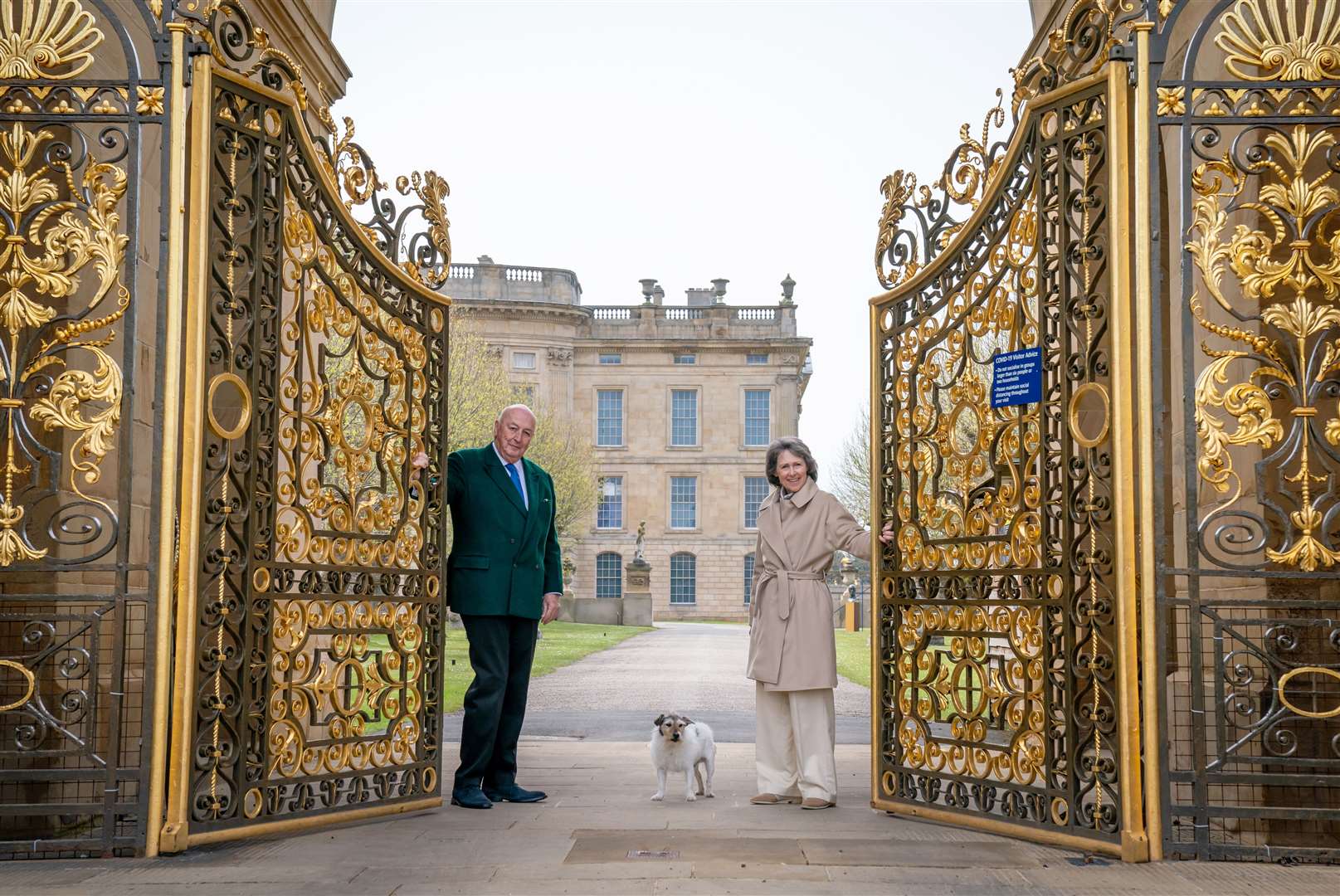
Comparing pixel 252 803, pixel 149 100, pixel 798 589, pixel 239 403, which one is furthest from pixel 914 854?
pixel 149 100

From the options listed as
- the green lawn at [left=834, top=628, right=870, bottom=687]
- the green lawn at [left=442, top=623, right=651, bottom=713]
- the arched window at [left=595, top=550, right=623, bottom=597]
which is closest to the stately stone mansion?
the arched window at [left=595, top=550, right=623, bottom=597]

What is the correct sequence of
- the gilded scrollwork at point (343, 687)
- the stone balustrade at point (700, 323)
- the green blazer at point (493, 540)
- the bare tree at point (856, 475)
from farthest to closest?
1. the stone balustrade at point (700, 323)
2. the bare tree at point (856, 475)
3. the green blazer at point (493, 540)
4. the gilded scrollwork at point (343, 687)

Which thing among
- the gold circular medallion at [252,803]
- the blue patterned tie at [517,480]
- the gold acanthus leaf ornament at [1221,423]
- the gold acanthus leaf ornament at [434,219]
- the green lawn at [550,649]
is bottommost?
the green lawn at [550,649]

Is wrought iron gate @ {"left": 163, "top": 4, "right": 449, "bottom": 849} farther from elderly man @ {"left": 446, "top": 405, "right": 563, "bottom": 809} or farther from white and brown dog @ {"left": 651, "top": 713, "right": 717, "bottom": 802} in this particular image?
white and brown dog @ {"left": 651, "top": 713, "right": 717, "bottom": 802}

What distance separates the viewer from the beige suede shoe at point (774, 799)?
6652mm

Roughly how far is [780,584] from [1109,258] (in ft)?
7.70

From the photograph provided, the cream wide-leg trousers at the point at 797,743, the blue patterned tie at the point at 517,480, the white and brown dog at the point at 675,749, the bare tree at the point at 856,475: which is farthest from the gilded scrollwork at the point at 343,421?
the bare tree at the point at 856,475

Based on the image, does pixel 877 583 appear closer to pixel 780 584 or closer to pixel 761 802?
pixel 780 584

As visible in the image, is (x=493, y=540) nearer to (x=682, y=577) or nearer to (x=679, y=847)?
(x=679, y=847)

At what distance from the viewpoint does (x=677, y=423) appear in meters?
51.3

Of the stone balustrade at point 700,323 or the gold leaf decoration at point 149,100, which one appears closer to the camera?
the gold leaf decoration at point 149,100

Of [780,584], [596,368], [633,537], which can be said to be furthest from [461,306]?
[780,584]

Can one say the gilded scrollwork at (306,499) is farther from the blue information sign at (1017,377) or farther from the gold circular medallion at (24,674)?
the blue information sign at (1017,377)

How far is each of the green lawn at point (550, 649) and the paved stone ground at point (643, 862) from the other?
2762mm
